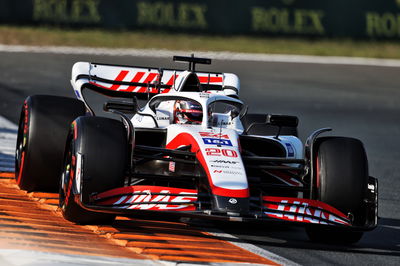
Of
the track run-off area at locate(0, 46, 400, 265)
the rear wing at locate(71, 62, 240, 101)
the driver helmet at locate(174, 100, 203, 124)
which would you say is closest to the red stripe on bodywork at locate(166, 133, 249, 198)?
the track run-off area at locate(0, 46, 400, 265)

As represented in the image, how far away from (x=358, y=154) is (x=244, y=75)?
14.9 metres

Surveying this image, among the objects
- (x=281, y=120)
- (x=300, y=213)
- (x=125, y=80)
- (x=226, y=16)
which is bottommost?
(x=300, y=213)

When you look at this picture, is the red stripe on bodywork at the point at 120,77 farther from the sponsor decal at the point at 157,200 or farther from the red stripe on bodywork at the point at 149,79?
the sponsor decal at the point at 157,200

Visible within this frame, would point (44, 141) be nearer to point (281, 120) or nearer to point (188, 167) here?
point (188, 167)

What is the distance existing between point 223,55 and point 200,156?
18.4 meters

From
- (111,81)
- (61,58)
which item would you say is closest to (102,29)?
(61,58)

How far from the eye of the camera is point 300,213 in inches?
294

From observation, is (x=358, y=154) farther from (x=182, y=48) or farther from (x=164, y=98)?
(x=182, y=48)

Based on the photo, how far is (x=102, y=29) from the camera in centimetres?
2822

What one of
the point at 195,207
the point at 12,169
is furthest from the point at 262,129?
the point at 195,207

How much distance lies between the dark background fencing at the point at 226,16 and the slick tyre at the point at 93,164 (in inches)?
795

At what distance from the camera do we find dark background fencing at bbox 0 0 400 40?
2780 centimetres

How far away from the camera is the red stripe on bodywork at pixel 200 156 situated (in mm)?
7414

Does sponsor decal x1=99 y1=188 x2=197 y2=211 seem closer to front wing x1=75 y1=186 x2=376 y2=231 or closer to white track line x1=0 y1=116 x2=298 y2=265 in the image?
front wing x1=75 y1=186 x2=376 y2=231
